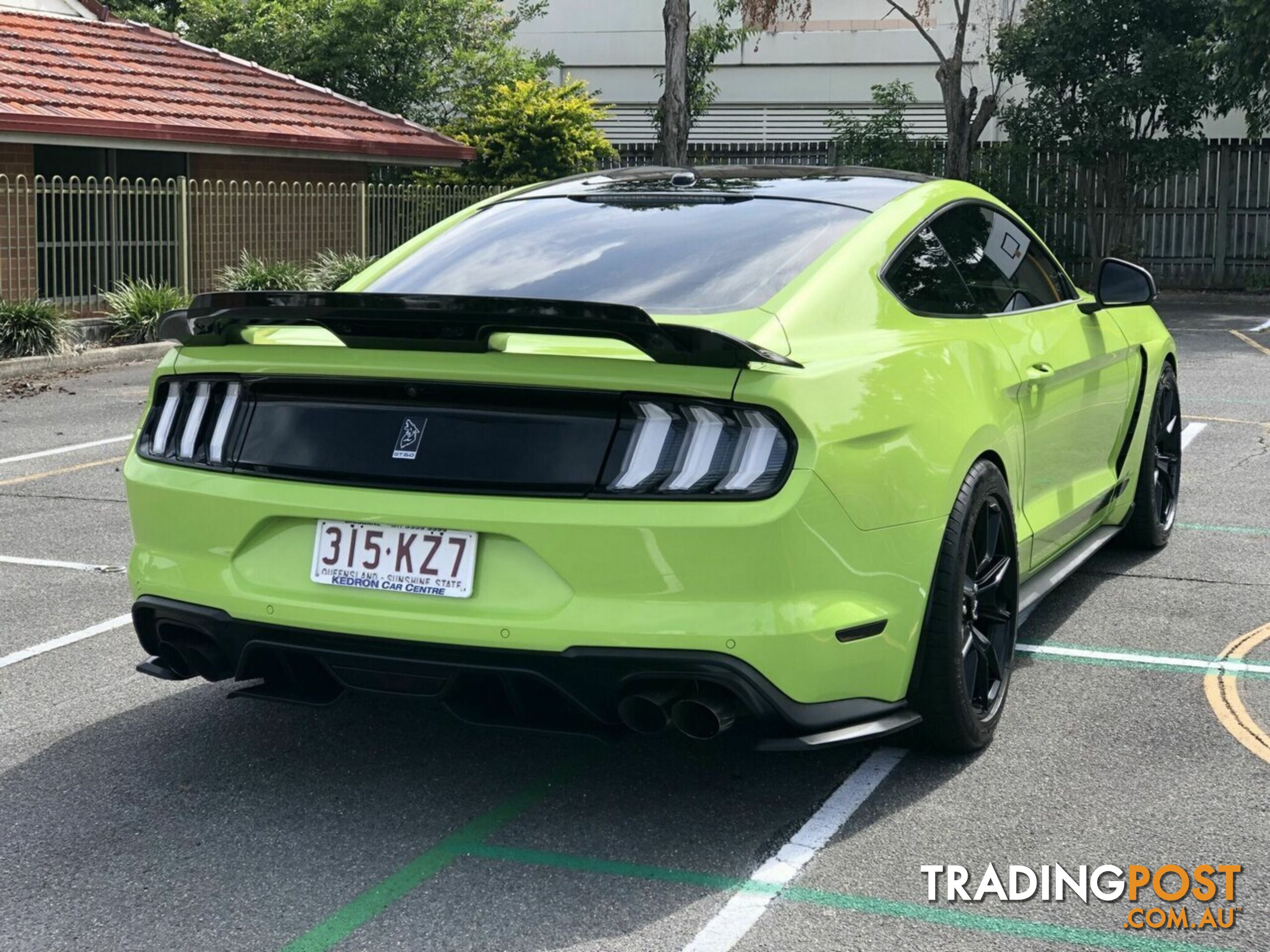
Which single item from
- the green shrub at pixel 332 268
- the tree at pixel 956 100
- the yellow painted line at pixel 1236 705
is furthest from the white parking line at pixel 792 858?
the tree at pixel 956 100

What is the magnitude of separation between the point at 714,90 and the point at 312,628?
3073 cm

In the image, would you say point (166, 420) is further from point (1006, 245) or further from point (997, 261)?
point (1006, 245)

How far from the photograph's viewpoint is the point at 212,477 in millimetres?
3965

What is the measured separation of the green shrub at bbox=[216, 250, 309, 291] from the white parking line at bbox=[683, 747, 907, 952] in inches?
554

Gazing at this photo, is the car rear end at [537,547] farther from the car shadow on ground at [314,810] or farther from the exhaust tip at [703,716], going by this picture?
the car shadow on ground at [314,810]

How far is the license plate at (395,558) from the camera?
365 cm

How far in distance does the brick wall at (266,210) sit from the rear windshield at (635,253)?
13927 mm

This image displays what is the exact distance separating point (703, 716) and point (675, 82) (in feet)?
67.7

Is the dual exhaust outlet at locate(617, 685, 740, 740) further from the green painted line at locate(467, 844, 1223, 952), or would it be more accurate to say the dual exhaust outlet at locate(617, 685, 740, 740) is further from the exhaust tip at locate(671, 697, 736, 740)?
the green painted line at locate(467, 844, 1223, 952)

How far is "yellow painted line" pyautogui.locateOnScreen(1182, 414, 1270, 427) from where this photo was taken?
10.9 meters

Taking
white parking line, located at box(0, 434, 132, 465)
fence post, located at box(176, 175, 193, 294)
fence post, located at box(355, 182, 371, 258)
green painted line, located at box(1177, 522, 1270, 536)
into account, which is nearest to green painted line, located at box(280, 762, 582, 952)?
green painted line, located at box(1177, 522, 1270, 536)

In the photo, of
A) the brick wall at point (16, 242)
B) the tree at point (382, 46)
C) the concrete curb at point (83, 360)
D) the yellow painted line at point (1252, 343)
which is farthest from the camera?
the tree at point (382, 46)

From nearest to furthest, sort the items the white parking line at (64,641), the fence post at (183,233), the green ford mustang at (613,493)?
1. the green ford mustang at (613,493)
2. the white parking line at (64,641)
3. the fence post at (183,233)

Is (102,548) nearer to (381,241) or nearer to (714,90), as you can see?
(381,241)
